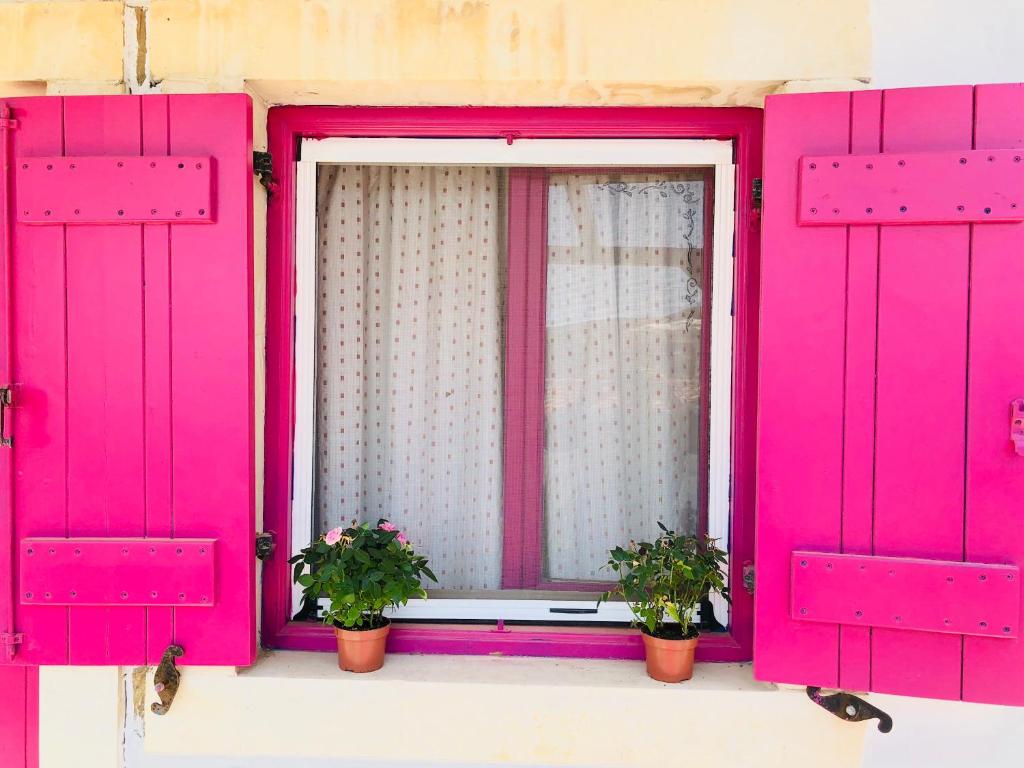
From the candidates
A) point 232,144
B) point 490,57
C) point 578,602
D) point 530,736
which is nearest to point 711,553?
point 578,602

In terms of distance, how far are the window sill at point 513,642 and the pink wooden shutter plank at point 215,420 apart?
28 cm

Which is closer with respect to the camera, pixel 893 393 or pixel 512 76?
pixel 893 393

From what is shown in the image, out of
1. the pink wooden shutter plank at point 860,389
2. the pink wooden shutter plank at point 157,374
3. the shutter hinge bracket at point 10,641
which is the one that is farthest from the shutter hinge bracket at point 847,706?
the shutter hinge bracket at point 10,641

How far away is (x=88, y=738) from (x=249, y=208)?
5.69ft

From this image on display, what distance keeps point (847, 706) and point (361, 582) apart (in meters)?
1.45

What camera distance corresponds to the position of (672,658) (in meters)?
2.21

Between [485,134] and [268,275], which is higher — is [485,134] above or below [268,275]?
above

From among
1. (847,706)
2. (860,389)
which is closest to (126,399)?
(860,389)

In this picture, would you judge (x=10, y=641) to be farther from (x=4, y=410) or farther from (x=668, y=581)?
(x=668, y=581)

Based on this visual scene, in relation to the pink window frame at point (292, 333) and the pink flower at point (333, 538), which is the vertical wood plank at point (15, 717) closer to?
the pink window frame at point (292, 333)

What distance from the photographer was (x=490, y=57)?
7.14ft

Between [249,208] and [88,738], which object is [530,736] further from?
[249,208]

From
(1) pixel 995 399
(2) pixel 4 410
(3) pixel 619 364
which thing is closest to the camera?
(1) pixel 995 399

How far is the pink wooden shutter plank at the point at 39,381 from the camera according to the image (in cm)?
216
